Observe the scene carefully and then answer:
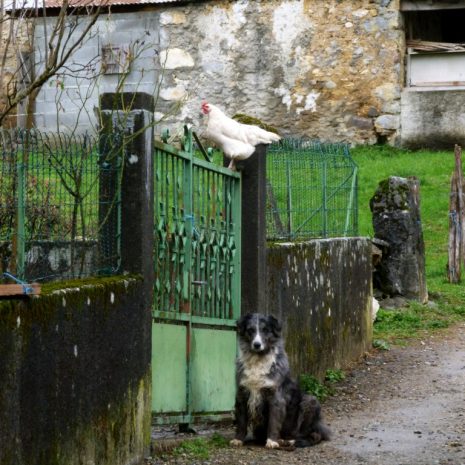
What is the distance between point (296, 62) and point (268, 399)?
1955cm

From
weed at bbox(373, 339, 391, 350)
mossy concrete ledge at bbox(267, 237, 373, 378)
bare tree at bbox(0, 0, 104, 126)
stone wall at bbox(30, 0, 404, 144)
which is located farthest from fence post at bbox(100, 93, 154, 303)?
stone wall at bbox(30, 0, 404, 144)

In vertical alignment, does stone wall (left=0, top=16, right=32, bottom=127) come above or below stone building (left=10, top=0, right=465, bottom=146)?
below

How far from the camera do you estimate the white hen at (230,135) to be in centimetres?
1043

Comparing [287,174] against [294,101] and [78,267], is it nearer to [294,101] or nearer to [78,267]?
[78,267]

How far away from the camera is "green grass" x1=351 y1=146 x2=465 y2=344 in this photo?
16.1 meters

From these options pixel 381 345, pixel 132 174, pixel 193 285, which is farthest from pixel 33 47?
pixel 381 345

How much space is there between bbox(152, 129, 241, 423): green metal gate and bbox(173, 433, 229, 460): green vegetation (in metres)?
0.26

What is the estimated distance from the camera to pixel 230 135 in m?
10.5

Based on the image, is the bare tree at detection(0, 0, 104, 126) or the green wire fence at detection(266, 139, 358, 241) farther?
the green wire fence at detection(266, 139, 358, 241)

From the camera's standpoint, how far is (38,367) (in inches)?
254

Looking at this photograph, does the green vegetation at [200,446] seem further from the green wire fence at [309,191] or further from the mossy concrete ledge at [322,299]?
the green wire fence at [309,191]

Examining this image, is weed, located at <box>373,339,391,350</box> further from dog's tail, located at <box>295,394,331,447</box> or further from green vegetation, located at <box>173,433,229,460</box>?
green vegetation, located at <box>173,433,229,460</box>

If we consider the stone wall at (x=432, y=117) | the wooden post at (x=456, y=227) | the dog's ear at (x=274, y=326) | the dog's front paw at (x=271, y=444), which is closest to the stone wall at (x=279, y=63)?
the stone wall at (x=432, y=117)

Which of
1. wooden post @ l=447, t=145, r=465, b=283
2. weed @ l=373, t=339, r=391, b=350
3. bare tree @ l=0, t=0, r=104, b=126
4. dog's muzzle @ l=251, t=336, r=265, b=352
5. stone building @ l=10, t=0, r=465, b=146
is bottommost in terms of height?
weed @ l=373, t=339, r=391, b=350
